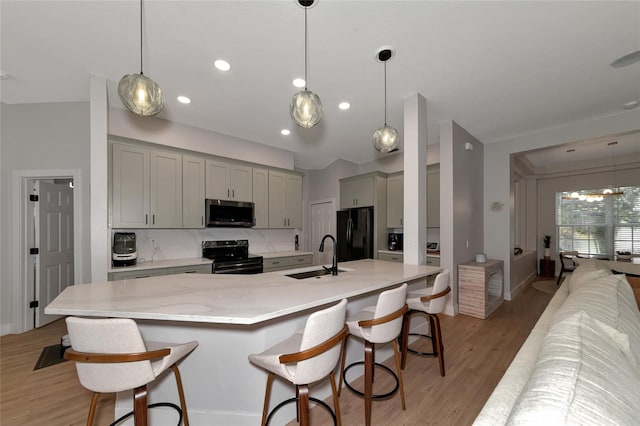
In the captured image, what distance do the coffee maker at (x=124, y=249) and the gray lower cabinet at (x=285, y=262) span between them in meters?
1.75

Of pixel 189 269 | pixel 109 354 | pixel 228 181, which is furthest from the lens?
pixel 228 181

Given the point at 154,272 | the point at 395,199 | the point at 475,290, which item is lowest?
the point at 475,290

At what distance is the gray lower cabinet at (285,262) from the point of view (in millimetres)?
4184

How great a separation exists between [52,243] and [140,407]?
3.83m

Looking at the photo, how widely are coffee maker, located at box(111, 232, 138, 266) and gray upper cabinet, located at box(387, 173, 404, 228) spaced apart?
4.23 m

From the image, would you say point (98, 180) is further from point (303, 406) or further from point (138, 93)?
point (303, 406)

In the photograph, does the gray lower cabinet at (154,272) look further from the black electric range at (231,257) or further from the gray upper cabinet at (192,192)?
the gray upper cabinet at (192,192)

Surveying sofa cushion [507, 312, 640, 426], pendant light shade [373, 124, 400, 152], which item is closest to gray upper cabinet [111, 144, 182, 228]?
pendant light shade [373, 124, 400, 152]

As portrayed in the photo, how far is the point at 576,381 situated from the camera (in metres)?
0.64

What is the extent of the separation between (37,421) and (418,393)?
279cm

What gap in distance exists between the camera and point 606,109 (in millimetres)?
3320

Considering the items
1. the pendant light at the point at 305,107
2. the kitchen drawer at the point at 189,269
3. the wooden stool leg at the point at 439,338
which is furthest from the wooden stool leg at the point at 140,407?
the kitchen drawer at the point at 189,269

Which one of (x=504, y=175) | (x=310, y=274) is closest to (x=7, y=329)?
(x=310, y=274)

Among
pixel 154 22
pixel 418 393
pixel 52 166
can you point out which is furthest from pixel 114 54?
pixel 418 393
